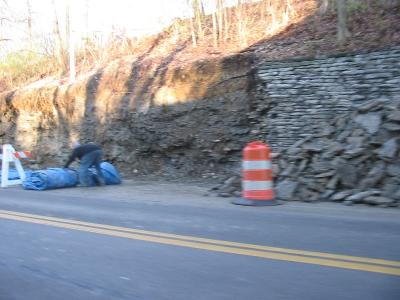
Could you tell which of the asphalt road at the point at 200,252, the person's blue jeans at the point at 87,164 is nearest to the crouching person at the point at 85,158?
the person's blue jeans at the point at 87,164

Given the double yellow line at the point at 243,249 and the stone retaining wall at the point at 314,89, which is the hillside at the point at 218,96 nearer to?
the stone retaining wall at the point at 314,89

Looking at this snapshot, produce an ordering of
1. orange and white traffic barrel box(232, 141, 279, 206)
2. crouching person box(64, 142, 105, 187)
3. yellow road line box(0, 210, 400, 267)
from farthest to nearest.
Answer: crouching person box(64, 142, 105, 187) < orange and white traffic barrel box(232, 141, 279, 206) < yellow road line box(0, 210, 400, 267)

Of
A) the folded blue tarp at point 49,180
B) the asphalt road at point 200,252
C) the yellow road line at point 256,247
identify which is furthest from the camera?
the folded blue tarp at point 49,180

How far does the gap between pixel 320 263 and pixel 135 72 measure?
554 inches

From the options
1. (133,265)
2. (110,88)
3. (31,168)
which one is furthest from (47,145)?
(133,265)

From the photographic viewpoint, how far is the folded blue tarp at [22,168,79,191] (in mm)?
12627

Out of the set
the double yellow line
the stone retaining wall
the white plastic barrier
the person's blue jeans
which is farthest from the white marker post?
the stone retaining wall

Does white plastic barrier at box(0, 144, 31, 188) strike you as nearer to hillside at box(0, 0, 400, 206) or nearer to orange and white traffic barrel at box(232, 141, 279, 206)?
hillside at box(0, 0, 400, 206)

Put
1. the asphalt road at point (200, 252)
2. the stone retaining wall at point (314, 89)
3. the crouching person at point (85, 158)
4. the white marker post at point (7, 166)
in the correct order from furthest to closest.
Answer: the white marker post at point (7, 166) < the crouching person at point (85, 158) < the stone retaining wall at point (314, 89) < the asphalt road at point (200, 252)

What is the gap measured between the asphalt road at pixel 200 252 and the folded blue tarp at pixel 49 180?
341 cm

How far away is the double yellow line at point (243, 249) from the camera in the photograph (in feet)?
15.8

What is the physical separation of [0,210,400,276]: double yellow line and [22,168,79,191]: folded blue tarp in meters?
4.95

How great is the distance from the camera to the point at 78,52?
984 inches

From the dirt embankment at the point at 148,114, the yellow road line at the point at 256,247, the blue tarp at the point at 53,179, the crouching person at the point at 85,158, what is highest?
the dirt embankment at the point at 148,114
